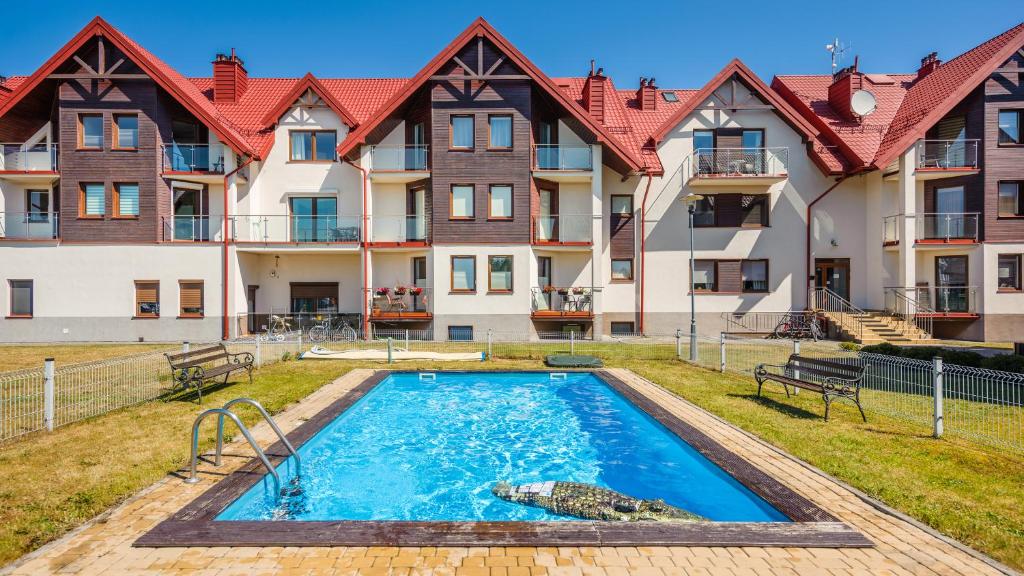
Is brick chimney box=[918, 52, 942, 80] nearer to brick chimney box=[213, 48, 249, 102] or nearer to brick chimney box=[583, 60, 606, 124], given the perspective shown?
brick chimney box=[583, 60, 606, 124]

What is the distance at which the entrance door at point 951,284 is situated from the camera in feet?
72.7

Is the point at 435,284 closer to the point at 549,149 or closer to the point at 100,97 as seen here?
the point at 549,149

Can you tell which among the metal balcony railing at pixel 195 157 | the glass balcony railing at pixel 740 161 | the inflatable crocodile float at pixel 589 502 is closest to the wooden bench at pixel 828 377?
the inflatable crocodile float at pixel 589 502

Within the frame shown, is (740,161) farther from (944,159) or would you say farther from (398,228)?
(398,228)

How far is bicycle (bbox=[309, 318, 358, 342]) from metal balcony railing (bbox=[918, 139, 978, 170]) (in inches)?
1034

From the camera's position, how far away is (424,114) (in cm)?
2245

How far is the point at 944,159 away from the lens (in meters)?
22.4

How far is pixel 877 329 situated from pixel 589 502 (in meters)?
21.3

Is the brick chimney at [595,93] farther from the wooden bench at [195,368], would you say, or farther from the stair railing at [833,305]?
the wooden bench at [195,368]

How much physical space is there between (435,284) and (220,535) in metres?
17.3

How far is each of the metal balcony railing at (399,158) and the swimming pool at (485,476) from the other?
11916mm

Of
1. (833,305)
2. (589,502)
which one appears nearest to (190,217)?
(589,502)

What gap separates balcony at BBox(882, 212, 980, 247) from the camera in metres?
21.8

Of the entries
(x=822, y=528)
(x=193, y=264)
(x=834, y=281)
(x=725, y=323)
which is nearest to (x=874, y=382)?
(x=822, y=528)
